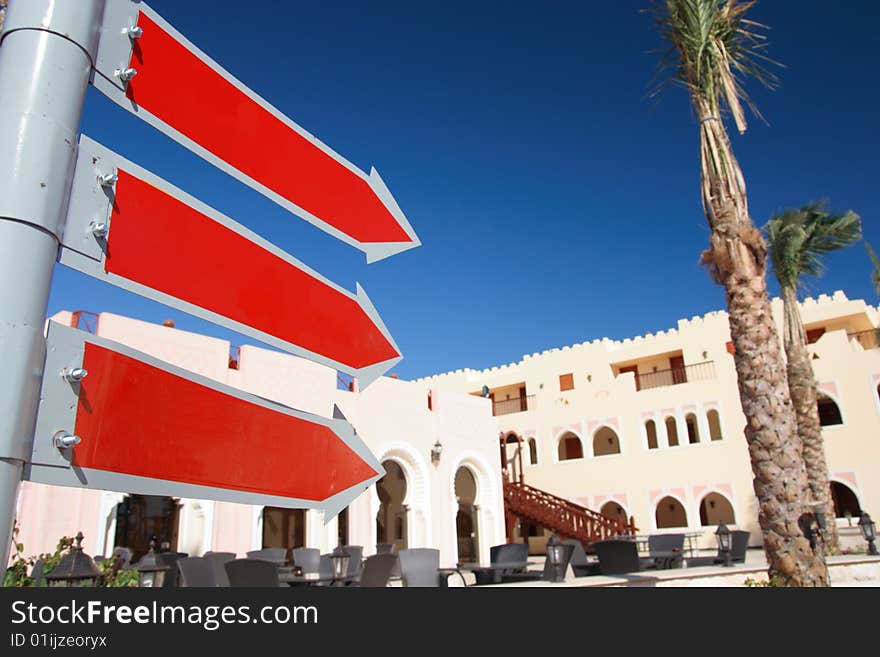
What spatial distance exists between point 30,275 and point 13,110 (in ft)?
1.06

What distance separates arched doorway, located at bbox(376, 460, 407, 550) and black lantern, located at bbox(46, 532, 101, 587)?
44.8 feet

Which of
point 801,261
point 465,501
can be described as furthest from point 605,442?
point 801,261

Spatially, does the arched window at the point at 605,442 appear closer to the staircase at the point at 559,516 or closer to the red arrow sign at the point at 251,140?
the staircase at the point at 559,516

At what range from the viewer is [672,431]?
29297 mm

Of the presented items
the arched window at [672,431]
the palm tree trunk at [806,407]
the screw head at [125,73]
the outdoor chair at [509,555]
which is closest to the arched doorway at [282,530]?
the outdoor chair at [509,555]

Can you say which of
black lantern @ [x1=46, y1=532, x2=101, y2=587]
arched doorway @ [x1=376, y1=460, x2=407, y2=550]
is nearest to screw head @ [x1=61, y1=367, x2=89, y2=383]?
black lantern @ [x1=46, y1=532, x2=101, y2=587]

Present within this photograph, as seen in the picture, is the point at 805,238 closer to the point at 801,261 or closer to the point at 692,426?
the point at 801,261

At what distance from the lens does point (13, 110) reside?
120 cm

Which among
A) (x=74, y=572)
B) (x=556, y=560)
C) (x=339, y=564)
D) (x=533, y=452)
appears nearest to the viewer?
(x=74, y=572)

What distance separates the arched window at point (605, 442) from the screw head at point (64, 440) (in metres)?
32.3

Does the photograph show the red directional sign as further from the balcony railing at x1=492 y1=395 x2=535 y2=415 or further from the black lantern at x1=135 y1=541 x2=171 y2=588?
the balcony railing at x1=492 y1=395 x2=535 y2=415

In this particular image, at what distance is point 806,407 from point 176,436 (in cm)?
2180

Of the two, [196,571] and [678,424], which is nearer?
[196,571]

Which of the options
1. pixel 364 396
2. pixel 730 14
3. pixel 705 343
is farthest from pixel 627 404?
pixel 730 14
